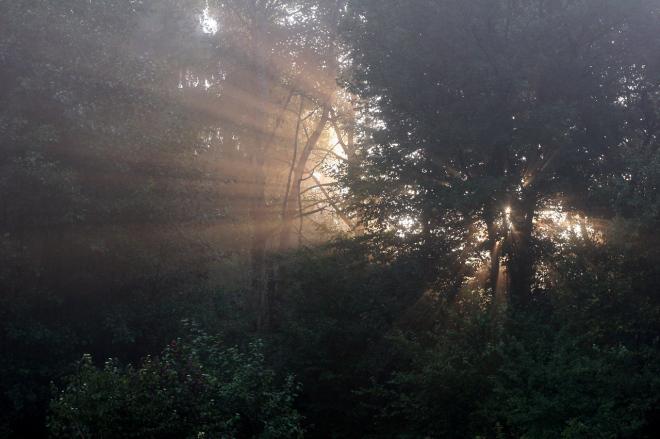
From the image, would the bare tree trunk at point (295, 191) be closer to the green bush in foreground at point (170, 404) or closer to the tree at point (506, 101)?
the tree at point (506, 101)

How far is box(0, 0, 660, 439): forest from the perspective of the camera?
12.1 meters

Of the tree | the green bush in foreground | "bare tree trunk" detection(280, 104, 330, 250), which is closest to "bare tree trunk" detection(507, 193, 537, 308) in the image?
the tree

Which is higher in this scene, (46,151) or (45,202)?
(46,151)

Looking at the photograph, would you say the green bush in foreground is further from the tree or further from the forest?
the tree

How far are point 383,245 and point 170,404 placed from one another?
11.6 meters

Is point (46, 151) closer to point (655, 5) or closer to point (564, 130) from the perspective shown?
point (564, 130)

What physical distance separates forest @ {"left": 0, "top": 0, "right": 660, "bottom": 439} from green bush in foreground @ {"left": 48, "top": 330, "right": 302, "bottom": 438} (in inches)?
1.5

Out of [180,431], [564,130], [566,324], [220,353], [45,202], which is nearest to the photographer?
[180,431]

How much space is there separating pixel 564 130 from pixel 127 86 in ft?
34.7

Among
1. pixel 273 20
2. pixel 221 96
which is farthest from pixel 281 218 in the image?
pixel 273 20

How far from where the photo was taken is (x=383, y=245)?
20.8 meters

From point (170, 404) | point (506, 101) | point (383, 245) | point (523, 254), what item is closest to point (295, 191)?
point (383, 245)

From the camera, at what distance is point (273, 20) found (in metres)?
29.6

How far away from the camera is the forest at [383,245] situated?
39.6 feet
